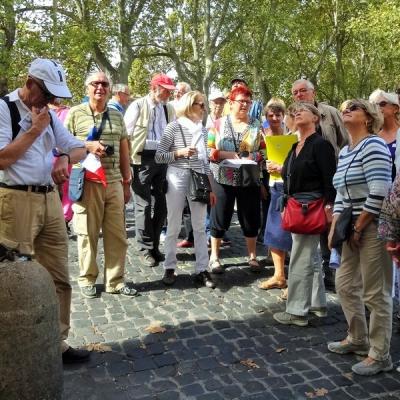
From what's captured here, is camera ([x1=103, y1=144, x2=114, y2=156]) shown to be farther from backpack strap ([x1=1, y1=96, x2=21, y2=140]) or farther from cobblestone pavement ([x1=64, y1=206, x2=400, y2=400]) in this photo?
backpack strap ([x1=1, y1=96, x2=21, y2=140])

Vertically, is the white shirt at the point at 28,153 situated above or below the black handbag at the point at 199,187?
above

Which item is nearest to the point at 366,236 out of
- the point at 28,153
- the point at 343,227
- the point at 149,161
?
the point at 343,227

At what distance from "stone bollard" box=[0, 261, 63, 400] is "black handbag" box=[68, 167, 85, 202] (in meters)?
2.28

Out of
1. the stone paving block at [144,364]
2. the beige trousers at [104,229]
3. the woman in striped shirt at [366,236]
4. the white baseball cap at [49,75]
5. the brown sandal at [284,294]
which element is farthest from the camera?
the brown sandal at [284,294]

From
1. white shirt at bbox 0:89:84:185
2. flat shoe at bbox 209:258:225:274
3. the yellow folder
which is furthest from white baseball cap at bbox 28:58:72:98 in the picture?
flat shoe at bbox 209:258:225:274

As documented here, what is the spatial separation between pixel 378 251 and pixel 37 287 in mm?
2436

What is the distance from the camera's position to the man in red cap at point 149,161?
6578mm

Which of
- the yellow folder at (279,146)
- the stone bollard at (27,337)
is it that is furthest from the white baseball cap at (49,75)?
the yellow folder at (279,146)

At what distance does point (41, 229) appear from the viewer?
378 cm

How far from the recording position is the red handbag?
449 cm

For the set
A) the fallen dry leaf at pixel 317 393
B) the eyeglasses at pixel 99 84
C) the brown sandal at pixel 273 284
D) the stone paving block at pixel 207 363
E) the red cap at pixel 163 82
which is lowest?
the fallen dry leaf at pixel 317 393

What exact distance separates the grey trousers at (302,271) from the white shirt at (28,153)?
7.54ft

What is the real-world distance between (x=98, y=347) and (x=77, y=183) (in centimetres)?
172

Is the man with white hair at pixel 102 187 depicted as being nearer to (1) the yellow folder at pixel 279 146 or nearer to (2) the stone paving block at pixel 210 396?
(1) the yellow folder at pixel 279 146
